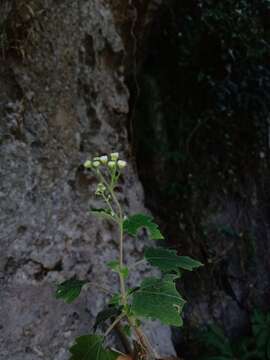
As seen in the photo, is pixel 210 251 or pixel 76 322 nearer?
pixel 76 322

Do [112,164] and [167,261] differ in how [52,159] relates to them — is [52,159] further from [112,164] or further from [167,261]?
[167,261]

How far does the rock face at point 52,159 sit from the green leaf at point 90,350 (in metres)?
0.55

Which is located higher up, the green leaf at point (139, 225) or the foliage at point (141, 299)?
the green leaf at point (139, 225)

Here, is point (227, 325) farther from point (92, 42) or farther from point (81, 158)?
point (92, 42)

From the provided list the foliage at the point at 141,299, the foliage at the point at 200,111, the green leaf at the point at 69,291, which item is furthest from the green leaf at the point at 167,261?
the foliage at the point at 200,111

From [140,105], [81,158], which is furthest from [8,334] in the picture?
[140,105]

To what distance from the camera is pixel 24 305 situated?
1.37 m

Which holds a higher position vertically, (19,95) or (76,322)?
(19,95)

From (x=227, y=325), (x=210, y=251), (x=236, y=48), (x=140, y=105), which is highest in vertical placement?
(x=236, y=48)

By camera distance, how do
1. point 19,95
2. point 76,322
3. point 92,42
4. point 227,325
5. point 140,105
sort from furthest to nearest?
point 140,105 < point 227,325 < point 92,42 < point 19,95 < point 76,322

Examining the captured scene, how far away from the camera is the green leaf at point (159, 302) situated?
766mm

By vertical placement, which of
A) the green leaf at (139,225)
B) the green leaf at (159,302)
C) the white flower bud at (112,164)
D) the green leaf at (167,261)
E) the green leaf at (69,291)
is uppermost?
the white flower bud at (112,164)

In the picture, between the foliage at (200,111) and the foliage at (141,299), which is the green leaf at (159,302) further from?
the foliage at (200,111)

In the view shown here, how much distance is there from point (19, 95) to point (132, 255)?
0.85 meters
